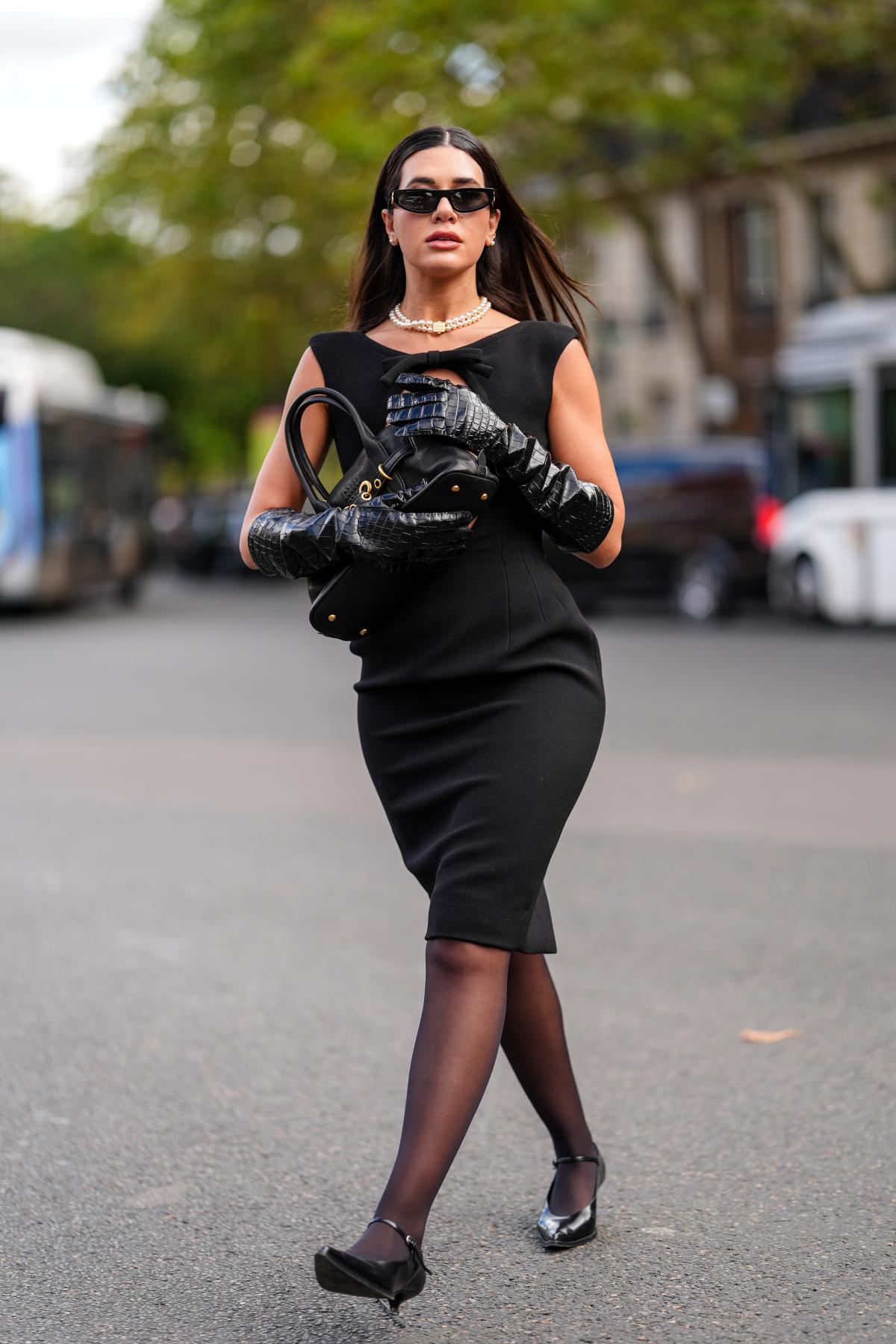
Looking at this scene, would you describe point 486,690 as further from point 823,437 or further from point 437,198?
point 823,437

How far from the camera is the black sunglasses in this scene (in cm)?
320

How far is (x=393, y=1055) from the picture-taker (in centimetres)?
474

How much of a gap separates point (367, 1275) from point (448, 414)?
127 centimetres

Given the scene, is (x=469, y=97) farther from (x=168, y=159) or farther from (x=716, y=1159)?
(x=716, y=1159)

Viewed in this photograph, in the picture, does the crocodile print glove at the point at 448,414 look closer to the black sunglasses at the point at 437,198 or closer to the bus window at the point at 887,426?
the black sunglasses at the point at 437,198

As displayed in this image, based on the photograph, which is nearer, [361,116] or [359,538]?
[359,538]

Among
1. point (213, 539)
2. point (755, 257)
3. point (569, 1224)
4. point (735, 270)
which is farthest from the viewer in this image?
point (213, 539)

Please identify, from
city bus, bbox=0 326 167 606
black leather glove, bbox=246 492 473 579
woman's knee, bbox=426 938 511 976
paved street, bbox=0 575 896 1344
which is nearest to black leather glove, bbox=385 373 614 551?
black leather glove, bbox=246 492 473 579

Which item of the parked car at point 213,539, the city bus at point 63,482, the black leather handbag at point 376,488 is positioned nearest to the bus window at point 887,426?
the city bus at point 63,482

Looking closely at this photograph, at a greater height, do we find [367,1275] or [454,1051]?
[454,1051]

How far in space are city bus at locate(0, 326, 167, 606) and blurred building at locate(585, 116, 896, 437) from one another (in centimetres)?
951

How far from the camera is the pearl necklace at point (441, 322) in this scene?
10.5ft

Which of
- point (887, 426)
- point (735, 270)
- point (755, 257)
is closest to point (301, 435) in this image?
point (887, 426)

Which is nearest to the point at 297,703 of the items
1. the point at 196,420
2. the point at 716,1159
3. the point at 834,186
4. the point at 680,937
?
the point at 680,937
